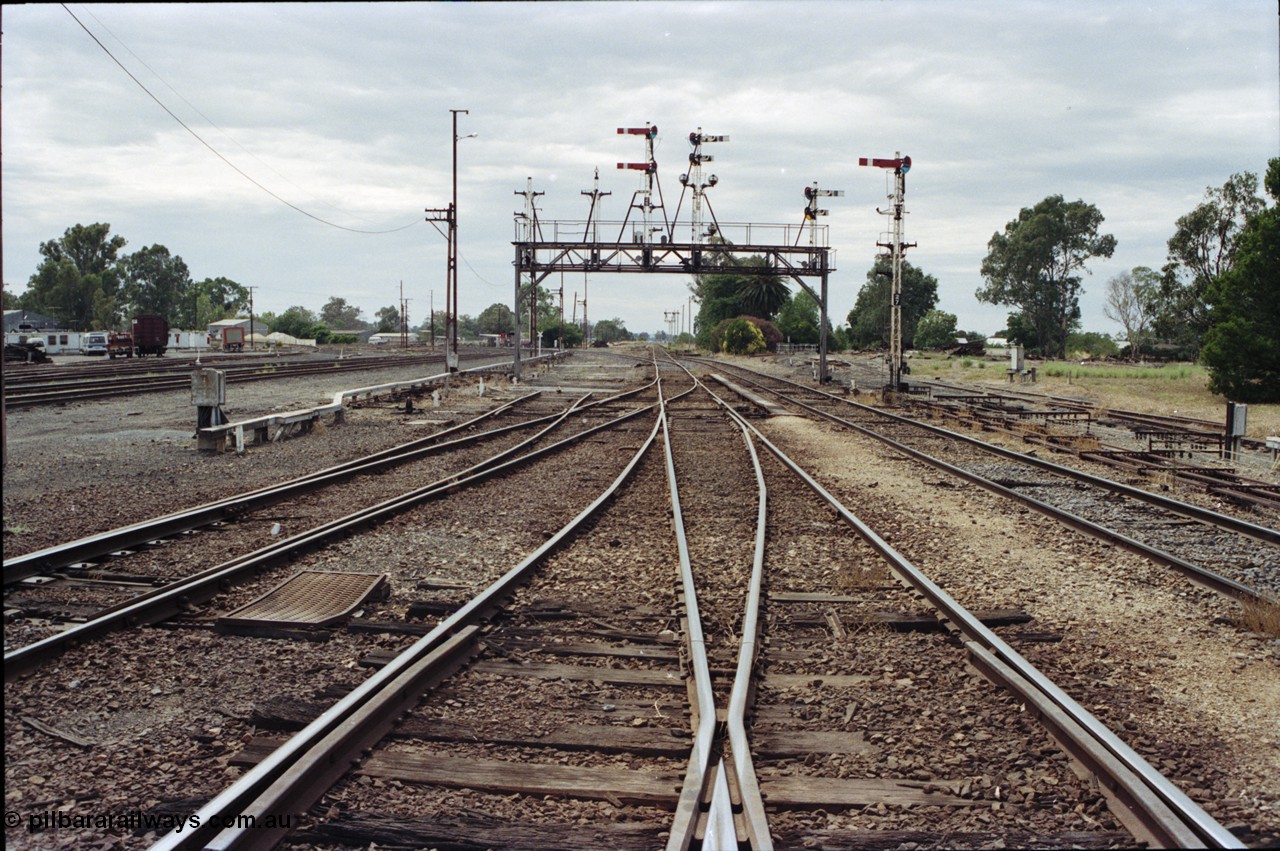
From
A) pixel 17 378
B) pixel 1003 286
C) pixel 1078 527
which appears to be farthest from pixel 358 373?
pixel 1003 286

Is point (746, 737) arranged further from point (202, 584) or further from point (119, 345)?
point (119, 345)

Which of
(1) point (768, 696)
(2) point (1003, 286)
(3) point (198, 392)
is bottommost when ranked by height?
(1) point (768, 696)

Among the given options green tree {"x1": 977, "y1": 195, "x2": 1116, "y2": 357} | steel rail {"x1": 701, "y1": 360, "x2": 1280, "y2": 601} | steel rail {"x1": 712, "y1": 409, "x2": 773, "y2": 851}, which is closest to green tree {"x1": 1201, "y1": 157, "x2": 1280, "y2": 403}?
steel rail {"x1": 701, "y1": 360, "x2": 1280, "y2": 601}

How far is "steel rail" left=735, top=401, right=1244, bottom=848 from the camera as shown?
3379 millimetres

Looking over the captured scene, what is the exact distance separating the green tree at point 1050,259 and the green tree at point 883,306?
507 inches

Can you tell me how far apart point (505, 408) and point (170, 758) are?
819 inches

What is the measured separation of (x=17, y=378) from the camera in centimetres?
3319

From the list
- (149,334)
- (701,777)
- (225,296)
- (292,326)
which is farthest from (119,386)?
(225,296)

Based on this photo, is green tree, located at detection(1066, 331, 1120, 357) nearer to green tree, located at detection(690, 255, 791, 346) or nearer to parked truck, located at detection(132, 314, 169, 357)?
green tree, located at detection(690, 255, 791, 346)

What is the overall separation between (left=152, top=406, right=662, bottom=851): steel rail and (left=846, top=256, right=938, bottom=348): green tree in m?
89.2

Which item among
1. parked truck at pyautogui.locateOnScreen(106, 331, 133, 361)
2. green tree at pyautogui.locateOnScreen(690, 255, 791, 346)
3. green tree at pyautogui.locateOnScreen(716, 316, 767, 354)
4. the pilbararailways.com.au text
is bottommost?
the pilbararailways.com.au text

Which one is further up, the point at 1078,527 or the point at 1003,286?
the point at 1003,286

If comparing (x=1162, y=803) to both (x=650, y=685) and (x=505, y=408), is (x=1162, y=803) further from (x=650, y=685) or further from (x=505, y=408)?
(x=505, y=408)

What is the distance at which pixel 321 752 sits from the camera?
381 cm
